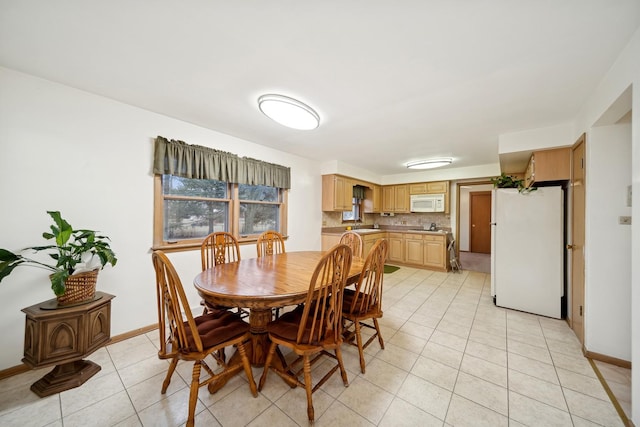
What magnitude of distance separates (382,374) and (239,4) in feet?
8.46

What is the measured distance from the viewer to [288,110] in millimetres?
2043

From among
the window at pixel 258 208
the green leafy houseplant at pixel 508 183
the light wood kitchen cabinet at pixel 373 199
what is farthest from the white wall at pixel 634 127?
the light wood kitchen cabinet at pixel 373 199

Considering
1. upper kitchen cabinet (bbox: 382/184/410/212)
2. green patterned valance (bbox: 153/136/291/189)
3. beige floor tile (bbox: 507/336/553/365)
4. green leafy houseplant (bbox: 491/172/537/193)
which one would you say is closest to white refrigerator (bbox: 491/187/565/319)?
green leafy houseplant (bbox: 491/172/537/193)

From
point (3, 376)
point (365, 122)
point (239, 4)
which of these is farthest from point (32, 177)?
point (365, 122)

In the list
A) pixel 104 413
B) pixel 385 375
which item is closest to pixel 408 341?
pixel 385 375

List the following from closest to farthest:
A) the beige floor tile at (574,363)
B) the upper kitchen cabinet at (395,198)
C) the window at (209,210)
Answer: the beige floor tile at (574,363), the window at (209,210), the upper kitchen cabinet at (395,198)

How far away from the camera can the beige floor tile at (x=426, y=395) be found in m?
1.42

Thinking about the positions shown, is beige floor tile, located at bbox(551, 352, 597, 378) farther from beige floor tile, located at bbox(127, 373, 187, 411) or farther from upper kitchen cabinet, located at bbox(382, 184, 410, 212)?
upper kitchen cabinet, located at bbox(382, 184, 410, 212)

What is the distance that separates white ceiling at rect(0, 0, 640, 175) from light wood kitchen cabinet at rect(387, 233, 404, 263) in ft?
10.9

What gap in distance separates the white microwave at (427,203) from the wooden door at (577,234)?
8.44 feet

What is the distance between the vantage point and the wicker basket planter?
5.48 ft

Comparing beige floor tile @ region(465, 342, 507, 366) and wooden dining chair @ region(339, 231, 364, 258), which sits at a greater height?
wooden dining chair @ region(339, 231, 364, 258)

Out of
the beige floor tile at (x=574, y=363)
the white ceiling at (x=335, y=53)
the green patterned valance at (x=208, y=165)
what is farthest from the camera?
the green patterned valance at (x=208, y=165)

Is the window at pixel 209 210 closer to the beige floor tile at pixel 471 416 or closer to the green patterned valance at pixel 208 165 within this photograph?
the green patterned valance at pixel 208 165
